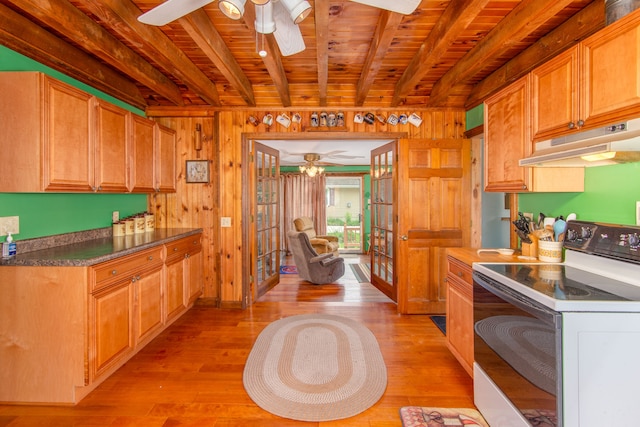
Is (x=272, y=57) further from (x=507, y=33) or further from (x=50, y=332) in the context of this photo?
(x=50, y=332)

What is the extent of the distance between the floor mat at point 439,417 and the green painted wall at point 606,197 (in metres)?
1.40

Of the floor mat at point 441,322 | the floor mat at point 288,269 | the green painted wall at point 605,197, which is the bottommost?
the floor mat at point 441,322

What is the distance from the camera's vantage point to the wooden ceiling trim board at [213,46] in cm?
195


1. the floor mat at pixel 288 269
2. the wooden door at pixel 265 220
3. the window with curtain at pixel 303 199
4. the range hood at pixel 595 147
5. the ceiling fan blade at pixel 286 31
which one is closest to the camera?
the range hood at pixel 595 147

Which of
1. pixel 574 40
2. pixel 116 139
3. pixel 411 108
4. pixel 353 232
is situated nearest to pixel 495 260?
pixel 574 40

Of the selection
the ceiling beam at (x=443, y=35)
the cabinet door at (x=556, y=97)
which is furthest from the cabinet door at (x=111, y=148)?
the cabinet door at (x=556, y=97)

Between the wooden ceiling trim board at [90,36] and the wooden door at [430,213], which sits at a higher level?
the wooden ceiling trim board at [90,36]

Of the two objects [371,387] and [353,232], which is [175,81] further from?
[353,232]

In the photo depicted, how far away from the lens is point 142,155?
10.0 feet

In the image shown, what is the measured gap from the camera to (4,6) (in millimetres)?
1905

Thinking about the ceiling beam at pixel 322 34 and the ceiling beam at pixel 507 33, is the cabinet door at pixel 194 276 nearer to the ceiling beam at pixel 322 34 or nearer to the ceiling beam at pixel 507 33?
the ceiling beam at pixel 322 34

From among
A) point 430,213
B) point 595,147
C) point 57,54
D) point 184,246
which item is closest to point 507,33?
point 595,147

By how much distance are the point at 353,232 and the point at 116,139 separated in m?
6.20

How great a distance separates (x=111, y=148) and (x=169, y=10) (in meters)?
1.65
